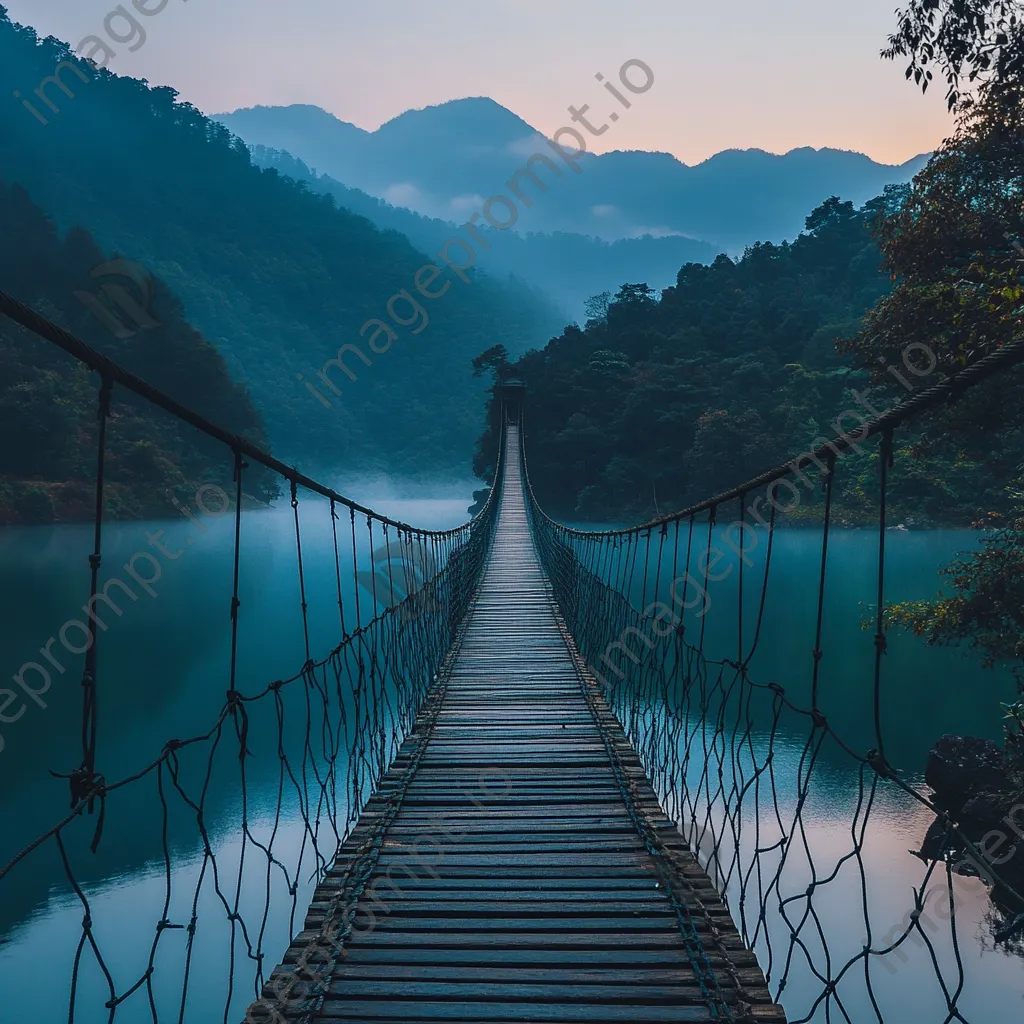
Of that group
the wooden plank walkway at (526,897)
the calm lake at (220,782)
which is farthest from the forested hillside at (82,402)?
the wooden plank walkway at (526,897)

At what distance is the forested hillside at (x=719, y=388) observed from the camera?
1711 cm

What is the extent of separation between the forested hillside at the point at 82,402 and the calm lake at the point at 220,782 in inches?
52.5

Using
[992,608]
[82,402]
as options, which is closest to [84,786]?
[992,608]

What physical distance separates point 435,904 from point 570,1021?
445 mm

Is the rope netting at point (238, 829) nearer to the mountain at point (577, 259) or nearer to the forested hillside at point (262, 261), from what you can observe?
the forested hillside at point (262, 261)

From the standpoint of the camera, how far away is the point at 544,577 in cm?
656

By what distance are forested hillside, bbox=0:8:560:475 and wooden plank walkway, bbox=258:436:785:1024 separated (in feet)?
121

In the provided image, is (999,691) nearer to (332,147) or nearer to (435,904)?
(435,904)

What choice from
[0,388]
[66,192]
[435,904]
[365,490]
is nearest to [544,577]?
[435,904]

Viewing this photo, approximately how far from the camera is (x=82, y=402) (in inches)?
747

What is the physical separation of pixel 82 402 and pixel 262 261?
2854 cm

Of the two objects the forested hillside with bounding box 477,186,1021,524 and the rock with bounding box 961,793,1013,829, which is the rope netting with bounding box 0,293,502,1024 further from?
the forested hillside with bounding box 477,186,1021,524

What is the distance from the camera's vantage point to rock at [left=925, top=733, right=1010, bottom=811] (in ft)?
17.7

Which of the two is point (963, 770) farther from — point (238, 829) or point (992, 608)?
point (238, 829)
